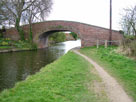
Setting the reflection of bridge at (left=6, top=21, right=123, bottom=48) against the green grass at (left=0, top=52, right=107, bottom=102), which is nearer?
the green grass at (left=0, top=52, right=107, bottom=102)

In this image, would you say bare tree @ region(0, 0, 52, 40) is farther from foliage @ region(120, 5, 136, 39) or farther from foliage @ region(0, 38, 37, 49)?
foliage @ region(120, 5, 136, 39)

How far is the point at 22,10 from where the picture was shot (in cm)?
2242

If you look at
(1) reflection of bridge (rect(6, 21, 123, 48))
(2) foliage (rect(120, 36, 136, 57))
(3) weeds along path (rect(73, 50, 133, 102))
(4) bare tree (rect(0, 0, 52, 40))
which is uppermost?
(4) bare tree (rect(0, 0, 52, 40))

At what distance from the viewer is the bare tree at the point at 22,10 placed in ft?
71.2

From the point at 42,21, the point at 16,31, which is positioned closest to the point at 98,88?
the point at 42,21

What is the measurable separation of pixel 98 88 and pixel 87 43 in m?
17.6

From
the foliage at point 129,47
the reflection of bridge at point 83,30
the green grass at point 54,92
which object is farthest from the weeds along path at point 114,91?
the reflection of bridge at point 83,30

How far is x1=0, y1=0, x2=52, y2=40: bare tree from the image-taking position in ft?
71.2

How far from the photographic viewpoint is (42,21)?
77.9ft

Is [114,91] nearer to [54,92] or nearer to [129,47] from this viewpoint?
[54,92]

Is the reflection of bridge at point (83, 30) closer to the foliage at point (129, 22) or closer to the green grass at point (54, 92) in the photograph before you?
the foliage at point (129, 22)

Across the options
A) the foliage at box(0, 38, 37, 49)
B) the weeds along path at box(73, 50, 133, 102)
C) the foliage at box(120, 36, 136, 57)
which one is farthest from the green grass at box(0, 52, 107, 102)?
the foliage at box(0, 38, 37, 49)

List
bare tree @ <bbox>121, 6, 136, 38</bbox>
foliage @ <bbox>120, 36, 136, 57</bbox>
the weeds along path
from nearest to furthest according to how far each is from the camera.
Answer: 1. the weeds along path
2. foliage @ <bbox>120, 36, 136, 57</bbox>
3. bare tree @ <bbox>121, 6, 136, 38</bbox>

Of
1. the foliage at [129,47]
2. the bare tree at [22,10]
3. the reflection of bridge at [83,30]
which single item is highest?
the bare tree at [22,10]
